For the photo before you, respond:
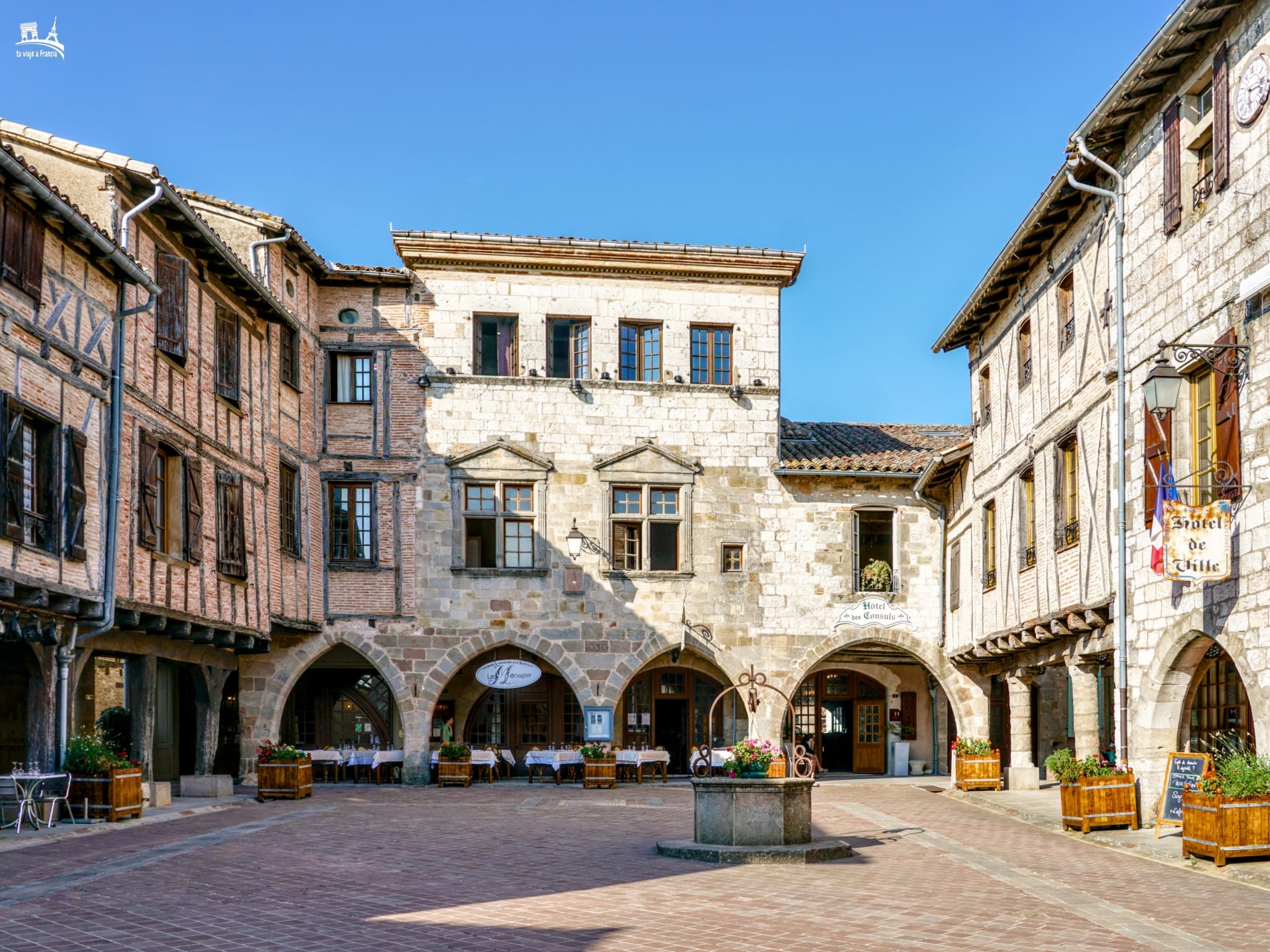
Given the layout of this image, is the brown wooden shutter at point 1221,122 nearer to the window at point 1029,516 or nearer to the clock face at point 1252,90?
the clock face at point 1252,90

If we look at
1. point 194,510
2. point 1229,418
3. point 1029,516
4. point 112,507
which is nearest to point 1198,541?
→ point 1229,418

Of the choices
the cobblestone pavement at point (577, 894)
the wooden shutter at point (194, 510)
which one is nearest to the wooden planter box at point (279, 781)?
the wooden shutter at point (194, 510)

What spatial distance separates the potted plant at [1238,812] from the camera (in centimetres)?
1162

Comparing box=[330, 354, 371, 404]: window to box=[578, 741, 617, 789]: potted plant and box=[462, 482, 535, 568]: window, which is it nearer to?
box=[462, 482, 535, 568]: window

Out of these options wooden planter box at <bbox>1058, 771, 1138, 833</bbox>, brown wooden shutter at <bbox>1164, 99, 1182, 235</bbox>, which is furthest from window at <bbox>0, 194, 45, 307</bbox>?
wooden planter box at <bbox>1058, 771, 1138, 833</bbox>

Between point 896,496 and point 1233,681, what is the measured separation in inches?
386

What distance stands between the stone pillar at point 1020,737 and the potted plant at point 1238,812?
9555 mm

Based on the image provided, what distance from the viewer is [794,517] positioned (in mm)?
25531

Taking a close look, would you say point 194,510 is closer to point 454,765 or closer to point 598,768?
point 454,765

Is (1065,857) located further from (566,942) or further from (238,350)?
(238,350)

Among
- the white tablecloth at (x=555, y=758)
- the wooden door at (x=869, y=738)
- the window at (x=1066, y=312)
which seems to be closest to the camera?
the window at (x=1066, y=312)

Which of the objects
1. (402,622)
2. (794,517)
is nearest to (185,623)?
(402,622)

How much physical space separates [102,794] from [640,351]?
13.2 meters

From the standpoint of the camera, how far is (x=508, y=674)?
25.1 metres
